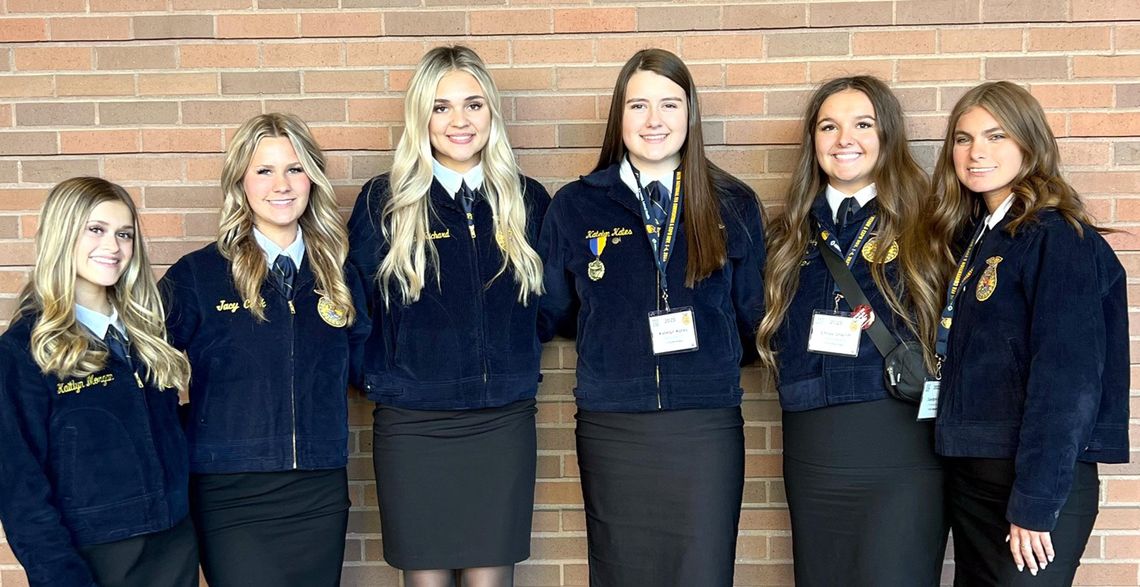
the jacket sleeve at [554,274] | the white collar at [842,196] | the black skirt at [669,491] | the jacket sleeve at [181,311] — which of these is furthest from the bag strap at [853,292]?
the jacket sleeve at [181,311]

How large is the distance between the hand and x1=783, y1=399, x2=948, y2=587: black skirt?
0.32m

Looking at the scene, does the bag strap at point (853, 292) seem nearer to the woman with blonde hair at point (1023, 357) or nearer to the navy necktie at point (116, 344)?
the woman with blonde hair at point (1023, 357)

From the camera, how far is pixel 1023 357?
8.41 feet

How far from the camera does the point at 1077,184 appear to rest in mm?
3400

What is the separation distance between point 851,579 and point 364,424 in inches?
71.9

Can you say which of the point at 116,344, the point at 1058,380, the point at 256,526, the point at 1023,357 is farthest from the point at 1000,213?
the point at 116,344

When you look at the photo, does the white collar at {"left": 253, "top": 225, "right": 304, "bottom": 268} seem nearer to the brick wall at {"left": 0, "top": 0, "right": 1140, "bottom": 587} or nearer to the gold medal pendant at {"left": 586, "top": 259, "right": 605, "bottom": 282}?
the brick wall at {"left": 0, "top": 0, "right": 1140, "bottom": 587}

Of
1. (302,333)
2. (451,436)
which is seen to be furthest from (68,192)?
(451,436)

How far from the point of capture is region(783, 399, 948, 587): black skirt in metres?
2.81

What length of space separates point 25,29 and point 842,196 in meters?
3.06

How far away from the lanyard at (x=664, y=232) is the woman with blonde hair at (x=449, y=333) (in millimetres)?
398

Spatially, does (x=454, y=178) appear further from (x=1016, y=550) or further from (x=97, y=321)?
(x=1016, y=550)

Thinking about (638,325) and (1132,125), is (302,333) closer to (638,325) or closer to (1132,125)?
(638,325)

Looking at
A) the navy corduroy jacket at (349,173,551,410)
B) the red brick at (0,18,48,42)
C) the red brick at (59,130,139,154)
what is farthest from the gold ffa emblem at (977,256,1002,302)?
the red brick at (0,18,48,42)
